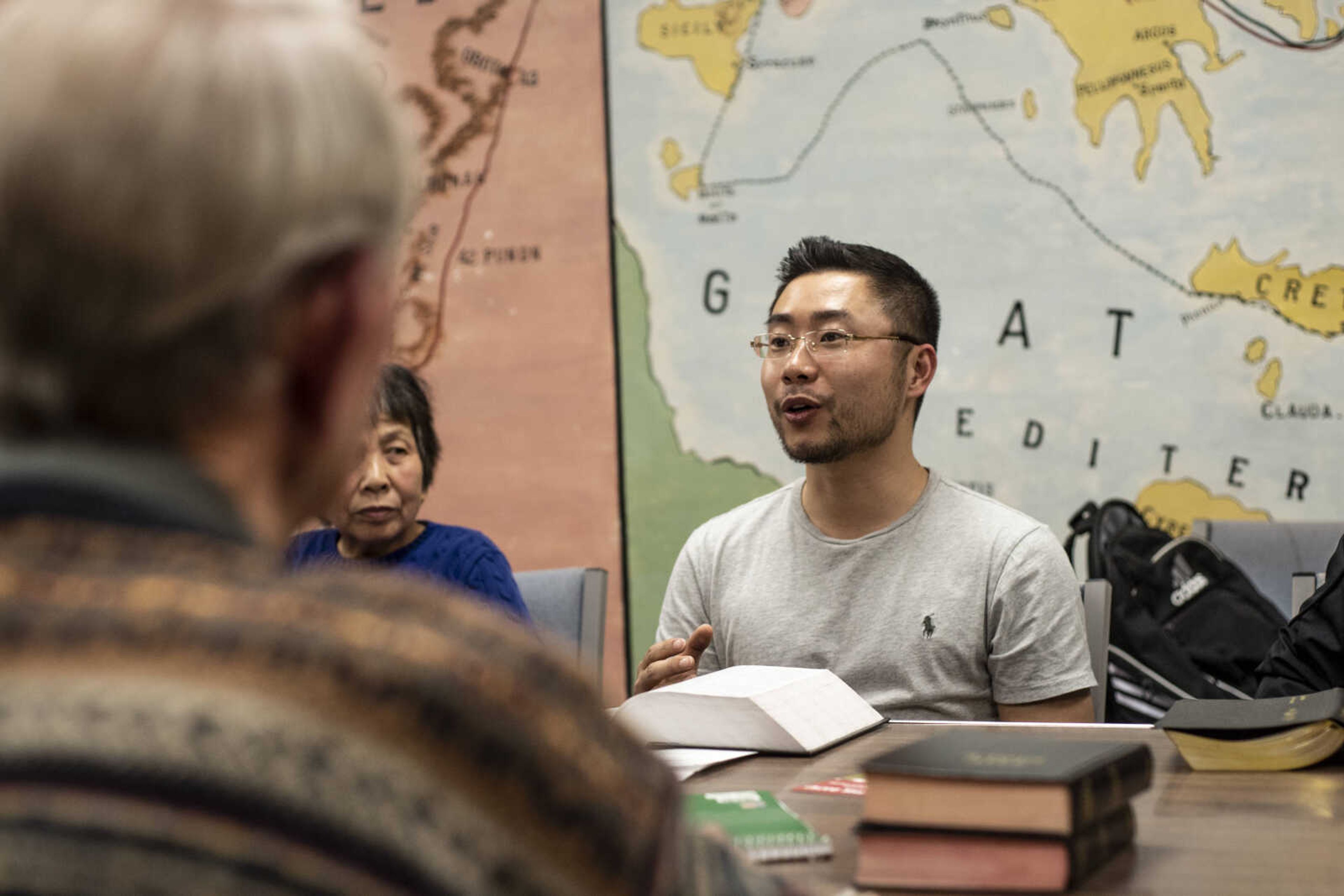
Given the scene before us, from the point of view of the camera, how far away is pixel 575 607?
7.44ft

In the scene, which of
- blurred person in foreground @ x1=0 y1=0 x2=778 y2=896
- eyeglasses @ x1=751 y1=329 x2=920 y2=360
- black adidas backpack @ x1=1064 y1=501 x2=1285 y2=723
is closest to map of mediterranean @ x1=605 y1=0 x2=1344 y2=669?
black adidas backpack @ x1=1064 y1=501 x2=1285 y2=723

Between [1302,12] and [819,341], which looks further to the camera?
[1302,12]

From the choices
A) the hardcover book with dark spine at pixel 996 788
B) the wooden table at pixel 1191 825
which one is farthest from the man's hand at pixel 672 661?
the hardcover book with dark spine at pixel 996 788

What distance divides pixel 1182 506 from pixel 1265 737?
181 cm

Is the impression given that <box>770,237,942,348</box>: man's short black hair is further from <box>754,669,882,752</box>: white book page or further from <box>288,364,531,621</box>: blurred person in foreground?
<box>754,669,882,752</box>: white book page

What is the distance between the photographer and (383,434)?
7.85ft

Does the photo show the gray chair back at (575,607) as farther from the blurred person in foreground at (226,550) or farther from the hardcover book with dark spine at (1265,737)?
the blurred person in foreground at (226,550)

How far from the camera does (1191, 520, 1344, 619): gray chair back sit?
2221mm

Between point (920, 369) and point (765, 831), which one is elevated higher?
point (920, 369)

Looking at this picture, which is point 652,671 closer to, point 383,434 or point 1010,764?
point 1010,764

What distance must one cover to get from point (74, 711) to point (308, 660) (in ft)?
0.26

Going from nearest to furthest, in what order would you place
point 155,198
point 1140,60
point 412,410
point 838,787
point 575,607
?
point 155,198 < point 838,787 < point 575,607 < point 412,410 < point 1140,60

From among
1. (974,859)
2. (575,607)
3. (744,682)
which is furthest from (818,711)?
(575,607)

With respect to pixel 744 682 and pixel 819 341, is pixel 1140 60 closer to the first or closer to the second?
pixel 819 341
